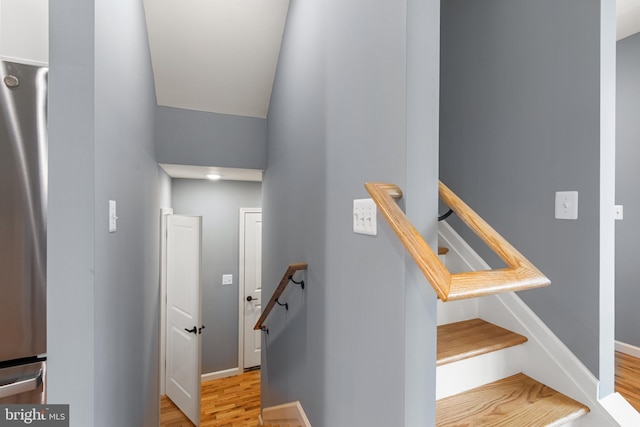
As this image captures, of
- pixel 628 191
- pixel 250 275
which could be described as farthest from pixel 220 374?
pixel 628 191

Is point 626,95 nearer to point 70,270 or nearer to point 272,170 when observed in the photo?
point 272,170

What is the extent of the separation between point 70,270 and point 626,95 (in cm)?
433

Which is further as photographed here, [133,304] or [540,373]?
[133,304]

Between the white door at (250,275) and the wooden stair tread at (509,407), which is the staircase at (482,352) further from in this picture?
the white door at (250,275)

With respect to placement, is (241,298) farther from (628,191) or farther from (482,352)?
(628,191)

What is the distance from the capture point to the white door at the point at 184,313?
9.41 ft

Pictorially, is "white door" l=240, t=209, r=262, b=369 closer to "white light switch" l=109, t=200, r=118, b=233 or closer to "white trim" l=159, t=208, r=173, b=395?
"white trim" l=159, t=208, r=173, b=395

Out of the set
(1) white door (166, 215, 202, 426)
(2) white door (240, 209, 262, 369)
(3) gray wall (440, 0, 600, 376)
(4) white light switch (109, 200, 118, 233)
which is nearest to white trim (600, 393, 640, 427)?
(3) gray wall (440, 0, 600, 376)

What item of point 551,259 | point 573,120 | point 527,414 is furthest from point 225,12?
point 527,414

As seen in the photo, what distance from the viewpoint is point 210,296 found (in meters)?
4.11

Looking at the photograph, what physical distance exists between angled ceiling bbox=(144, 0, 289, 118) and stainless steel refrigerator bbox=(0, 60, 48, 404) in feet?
4.68

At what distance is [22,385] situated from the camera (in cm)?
110

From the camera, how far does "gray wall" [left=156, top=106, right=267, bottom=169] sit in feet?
8.80

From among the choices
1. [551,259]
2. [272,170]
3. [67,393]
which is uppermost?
[272,170]
